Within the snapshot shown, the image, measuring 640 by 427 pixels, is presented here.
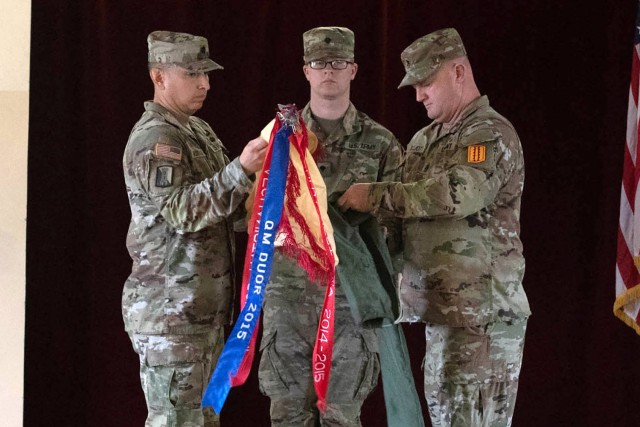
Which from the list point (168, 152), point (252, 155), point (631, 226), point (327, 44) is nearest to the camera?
point (252, 155)

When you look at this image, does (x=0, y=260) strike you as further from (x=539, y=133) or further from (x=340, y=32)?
(x=539, y=133)

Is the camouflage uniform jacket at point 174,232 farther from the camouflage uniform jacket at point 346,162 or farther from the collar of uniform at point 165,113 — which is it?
the camouflage uniform jacket at point 346,162

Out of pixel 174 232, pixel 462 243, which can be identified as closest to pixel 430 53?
pixel 462 243

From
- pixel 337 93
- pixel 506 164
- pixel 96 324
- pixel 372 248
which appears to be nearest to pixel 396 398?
pixel 372 248

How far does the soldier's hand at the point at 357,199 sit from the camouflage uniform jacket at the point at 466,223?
0.03 m

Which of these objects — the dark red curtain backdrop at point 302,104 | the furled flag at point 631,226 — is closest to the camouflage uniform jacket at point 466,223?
the furled flag at point 631,226

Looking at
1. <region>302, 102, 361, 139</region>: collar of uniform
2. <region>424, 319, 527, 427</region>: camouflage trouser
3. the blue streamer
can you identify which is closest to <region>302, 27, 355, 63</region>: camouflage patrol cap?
<region>302, 102, 361, 139</region>: collar of uniform

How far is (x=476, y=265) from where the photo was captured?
3004mm

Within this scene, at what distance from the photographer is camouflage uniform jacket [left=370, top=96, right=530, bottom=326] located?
9.68 ft

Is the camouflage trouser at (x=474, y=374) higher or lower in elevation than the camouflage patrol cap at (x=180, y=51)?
lower

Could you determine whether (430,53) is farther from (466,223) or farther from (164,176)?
(164,176)

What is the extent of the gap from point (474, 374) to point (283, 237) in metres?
0.72

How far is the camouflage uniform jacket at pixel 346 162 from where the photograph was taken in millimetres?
3297

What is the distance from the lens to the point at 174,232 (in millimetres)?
2975
